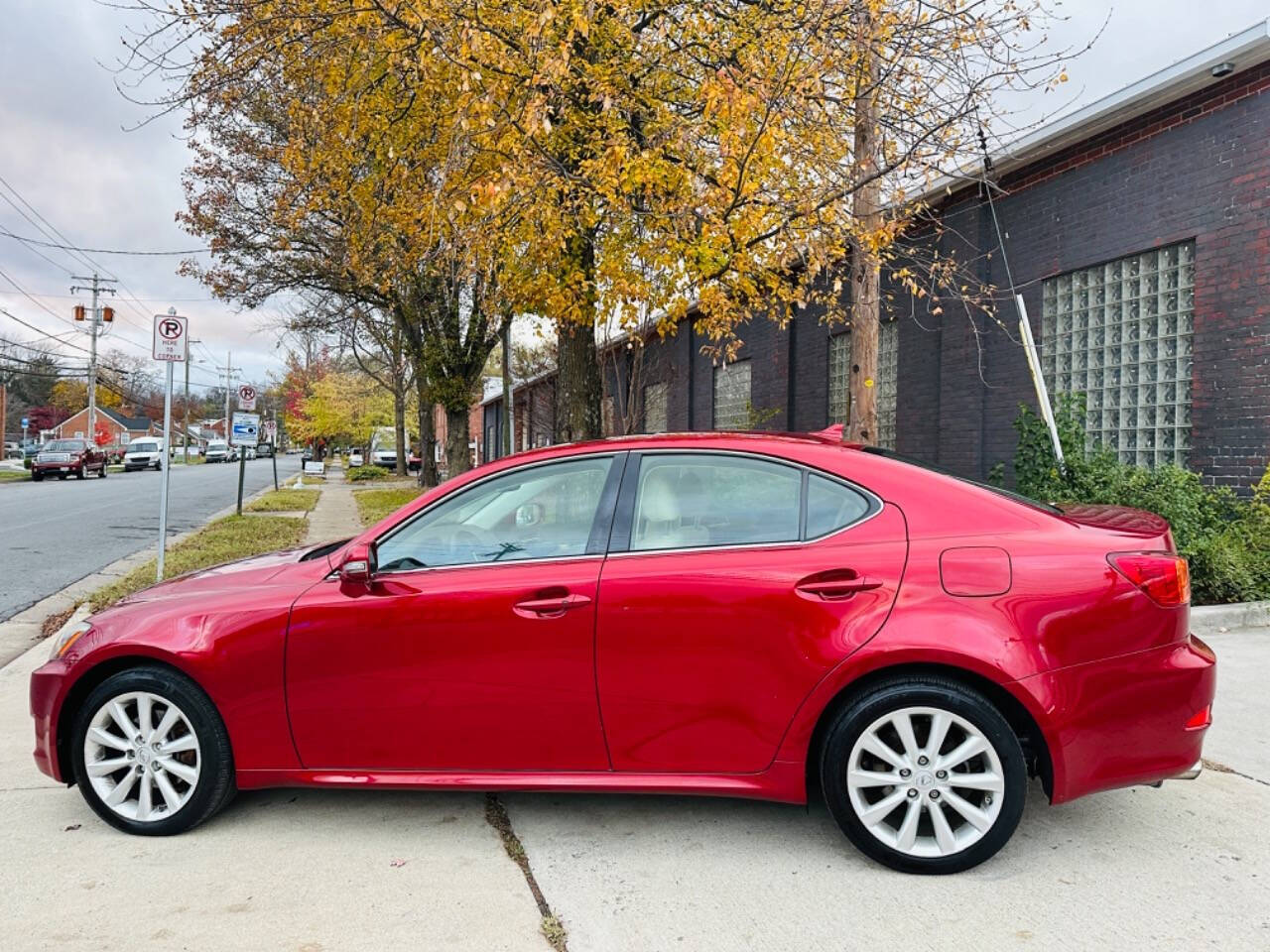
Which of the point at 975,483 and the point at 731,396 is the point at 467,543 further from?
the point at 731,396

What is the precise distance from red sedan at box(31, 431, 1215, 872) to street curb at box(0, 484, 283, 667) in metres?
4.09

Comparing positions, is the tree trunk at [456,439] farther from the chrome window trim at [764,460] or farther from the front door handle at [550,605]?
the front door handle at [550,605]

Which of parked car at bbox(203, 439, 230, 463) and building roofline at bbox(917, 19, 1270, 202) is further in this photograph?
parked car at bbox(203, 439, 230, 463)

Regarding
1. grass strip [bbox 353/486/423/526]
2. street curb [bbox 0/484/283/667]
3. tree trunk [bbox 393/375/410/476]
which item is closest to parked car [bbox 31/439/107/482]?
tree trunk [bbox 393/375/410/476]

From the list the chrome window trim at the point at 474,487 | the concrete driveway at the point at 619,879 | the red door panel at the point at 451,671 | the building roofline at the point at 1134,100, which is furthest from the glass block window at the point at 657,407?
the red door panel at the point at 451,671

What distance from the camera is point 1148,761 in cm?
300

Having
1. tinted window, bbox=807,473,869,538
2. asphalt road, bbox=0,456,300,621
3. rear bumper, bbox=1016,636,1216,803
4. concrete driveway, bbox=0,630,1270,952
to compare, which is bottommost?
concrete driveway, bbox=0,630,1270,952

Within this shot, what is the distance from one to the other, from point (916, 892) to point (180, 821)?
2.80 meters

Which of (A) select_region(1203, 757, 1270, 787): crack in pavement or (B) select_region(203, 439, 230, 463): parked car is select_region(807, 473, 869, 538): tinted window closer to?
(A) select_region(1203, 757, 1270, 787): crack in pavement

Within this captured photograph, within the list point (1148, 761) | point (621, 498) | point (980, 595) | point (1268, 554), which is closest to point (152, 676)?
point (621, 498)

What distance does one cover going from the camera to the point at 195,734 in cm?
338

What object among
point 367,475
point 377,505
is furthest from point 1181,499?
point 367,475

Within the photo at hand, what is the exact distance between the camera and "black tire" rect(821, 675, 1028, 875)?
9.70 feet

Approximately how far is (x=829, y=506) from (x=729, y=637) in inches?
24.6
